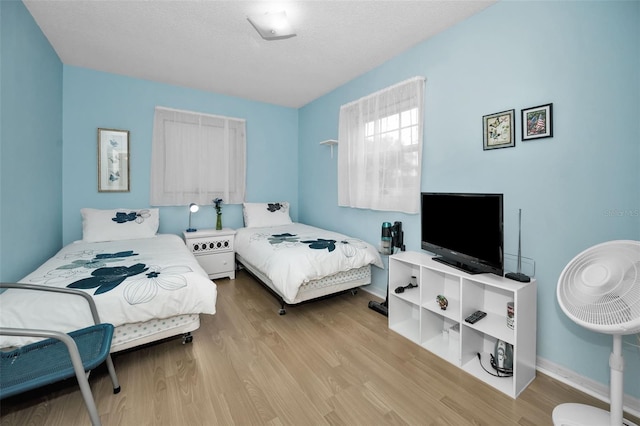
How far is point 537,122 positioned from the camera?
5.88ft

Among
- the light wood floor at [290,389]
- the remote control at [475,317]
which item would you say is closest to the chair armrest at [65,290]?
the light wood floor at [290,389]

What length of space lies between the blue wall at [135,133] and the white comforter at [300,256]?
3.98ft

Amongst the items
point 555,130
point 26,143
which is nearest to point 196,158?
point 26,143

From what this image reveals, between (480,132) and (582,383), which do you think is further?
(480,132)

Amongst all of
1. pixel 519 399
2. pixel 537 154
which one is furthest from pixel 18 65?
pixel 519 399

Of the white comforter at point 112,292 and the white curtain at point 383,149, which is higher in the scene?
the white curtain at point 383,149

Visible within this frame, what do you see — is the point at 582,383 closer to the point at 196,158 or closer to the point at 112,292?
the point at 112,292

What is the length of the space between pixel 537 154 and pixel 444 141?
2.35 ft

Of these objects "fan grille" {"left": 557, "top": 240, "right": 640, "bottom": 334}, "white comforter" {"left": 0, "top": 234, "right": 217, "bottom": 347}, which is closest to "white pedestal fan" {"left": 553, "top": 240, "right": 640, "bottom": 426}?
"fan grille" {"left": 557, "top": 240, "right": 640, "bottom": 334}

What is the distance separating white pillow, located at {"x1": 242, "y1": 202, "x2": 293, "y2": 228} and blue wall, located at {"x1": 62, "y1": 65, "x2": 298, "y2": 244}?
0.25 metres

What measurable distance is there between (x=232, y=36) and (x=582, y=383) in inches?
144

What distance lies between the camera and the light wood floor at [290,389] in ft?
4.70

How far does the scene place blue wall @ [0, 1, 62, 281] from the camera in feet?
6.08

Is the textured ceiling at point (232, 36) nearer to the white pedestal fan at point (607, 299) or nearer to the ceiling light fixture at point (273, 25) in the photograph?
the ceiling light fixture at point (273, 25)
